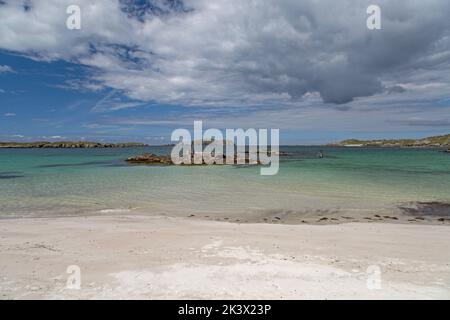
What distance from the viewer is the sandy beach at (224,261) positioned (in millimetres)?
6457

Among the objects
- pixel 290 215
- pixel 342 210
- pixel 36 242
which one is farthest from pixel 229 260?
pixel 342 210

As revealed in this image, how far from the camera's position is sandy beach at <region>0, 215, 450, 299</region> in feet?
21.2

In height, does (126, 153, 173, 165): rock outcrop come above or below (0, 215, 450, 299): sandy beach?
above

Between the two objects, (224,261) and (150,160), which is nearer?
(224,261)

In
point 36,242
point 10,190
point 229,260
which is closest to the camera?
point 229,260

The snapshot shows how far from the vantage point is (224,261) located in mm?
8391

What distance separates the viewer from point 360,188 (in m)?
24.2

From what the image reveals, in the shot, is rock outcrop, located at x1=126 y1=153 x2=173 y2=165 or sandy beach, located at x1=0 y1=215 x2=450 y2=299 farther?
rock outcrop, located at x1=126 y1=153 x2=173 y2=165

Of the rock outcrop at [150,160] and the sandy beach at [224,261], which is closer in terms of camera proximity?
the sandy beach at [224,261]

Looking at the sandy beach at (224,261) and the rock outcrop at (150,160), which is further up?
the rock outcrop at (150,160)

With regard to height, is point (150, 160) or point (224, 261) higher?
point (150, 160)
